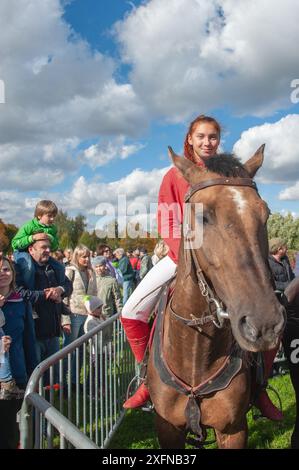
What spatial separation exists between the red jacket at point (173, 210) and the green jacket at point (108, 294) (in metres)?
5.61

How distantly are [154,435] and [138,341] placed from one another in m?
2.03

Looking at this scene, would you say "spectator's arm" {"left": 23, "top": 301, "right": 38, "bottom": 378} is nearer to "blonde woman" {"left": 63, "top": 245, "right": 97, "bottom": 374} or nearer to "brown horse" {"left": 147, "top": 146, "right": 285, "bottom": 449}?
"brown horse" {"left": 147, "top": 146, "right": 285, "bottom": 449}

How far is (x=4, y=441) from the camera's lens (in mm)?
3416

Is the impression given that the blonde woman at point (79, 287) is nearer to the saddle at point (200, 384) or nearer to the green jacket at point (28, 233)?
the green jacket at point (28, 233)

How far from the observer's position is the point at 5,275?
391 cm

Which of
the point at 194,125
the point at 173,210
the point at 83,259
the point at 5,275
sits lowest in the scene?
the point at 5,275

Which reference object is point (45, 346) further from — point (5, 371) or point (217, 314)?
point (217, 314)

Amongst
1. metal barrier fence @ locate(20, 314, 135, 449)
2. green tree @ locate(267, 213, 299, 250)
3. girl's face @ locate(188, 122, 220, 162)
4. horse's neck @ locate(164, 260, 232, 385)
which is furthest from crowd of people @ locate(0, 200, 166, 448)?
green tree @ locate(267, 213, 299, 250)

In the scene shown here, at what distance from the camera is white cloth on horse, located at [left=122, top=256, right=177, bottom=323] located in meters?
3.66

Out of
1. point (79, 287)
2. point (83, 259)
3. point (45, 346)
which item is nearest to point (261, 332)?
point (45, 346)

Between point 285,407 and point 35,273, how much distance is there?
414cm

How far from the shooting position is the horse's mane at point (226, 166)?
2.50 meters
